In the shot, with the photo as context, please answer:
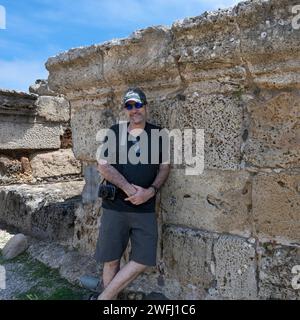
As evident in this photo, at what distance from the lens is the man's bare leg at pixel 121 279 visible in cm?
250

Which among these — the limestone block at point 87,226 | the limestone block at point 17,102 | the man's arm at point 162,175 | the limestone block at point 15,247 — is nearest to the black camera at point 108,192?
the man's arm at point 162,175

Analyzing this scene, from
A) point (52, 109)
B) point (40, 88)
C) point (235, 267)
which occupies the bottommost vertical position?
point (235, 267)

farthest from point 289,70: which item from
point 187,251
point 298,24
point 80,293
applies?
point 80,293

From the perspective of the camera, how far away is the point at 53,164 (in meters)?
5.96

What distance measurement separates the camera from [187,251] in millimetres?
2559

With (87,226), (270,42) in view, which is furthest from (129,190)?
(270,42)

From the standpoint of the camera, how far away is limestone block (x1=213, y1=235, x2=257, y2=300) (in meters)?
2.29

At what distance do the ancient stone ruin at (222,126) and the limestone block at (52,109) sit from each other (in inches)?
101

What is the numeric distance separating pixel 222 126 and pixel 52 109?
3897mm

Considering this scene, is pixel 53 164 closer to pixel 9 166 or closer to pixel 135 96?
pixel 9 166

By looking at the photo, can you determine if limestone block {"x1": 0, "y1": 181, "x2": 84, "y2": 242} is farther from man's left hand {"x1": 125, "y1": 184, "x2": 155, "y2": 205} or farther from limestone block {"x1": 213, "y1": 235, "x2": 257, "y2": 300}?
limestone block {"x1": 213, "y1": 235, "x2": 257, "y2": 300}

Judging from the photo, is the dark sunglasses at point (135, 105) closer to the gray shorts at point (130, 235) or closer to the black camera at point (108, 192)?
the black camera at point (108, 192)

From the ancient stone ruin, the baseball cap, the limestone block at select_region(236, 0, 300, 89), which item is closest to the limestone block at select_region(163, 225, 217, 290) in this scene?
the ancient stone ruin
